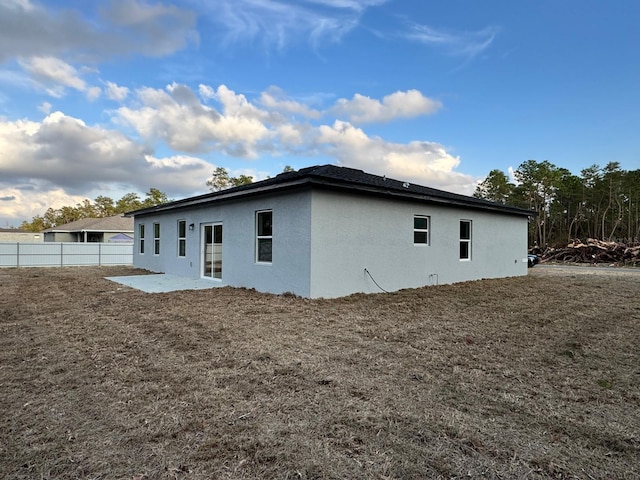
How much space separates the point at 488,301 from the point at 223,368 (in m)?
6.68

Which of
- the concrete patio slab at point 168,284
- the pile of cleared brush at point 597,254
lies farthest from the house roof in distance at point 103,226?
the pile of cleared brush at point 597,254

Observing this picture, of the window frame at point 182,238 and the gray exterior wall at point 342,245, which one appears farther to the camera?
the window frame at point 182,238

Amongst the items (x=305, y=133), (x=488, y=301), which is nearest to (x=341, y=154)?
(x=305, y=133)

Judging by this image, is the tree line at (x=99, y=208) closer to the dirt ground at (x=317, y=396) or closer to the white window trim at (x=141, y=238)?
the white window trim at (x=141, y=238)

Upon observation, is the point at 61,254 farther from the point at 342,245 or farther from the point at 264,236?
the point at 342,245

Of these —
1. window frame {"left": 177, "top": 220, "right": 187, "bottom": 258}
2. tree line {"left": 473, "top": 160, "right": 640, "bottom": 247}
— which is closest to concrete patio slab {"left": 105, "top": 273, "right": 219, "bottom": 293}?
window frame {"left": 177, "top": 220, "right": 187, "bottom": 258}

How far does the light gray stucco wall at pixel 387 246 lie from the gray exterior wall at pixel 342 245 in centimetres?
2

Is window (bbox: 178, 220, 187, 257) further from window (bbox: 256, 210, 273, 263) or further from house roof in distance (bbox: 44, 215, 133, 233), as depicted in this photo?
house roof in distance (bbox: 44, 215, 133, 233)

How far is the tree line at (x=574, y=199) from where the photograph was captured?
34812mm

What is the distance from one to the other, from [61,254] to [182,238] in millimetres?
12159

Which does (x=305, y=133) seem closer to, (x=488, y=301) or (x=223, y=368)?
(x=488, y=301)

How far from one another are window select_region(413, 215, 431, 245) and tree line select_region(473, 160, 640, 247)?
2948 cm

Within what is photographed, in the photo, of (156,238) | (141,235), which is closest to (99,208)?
(141,235)

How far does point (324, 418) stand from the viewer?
2754 millimetres
